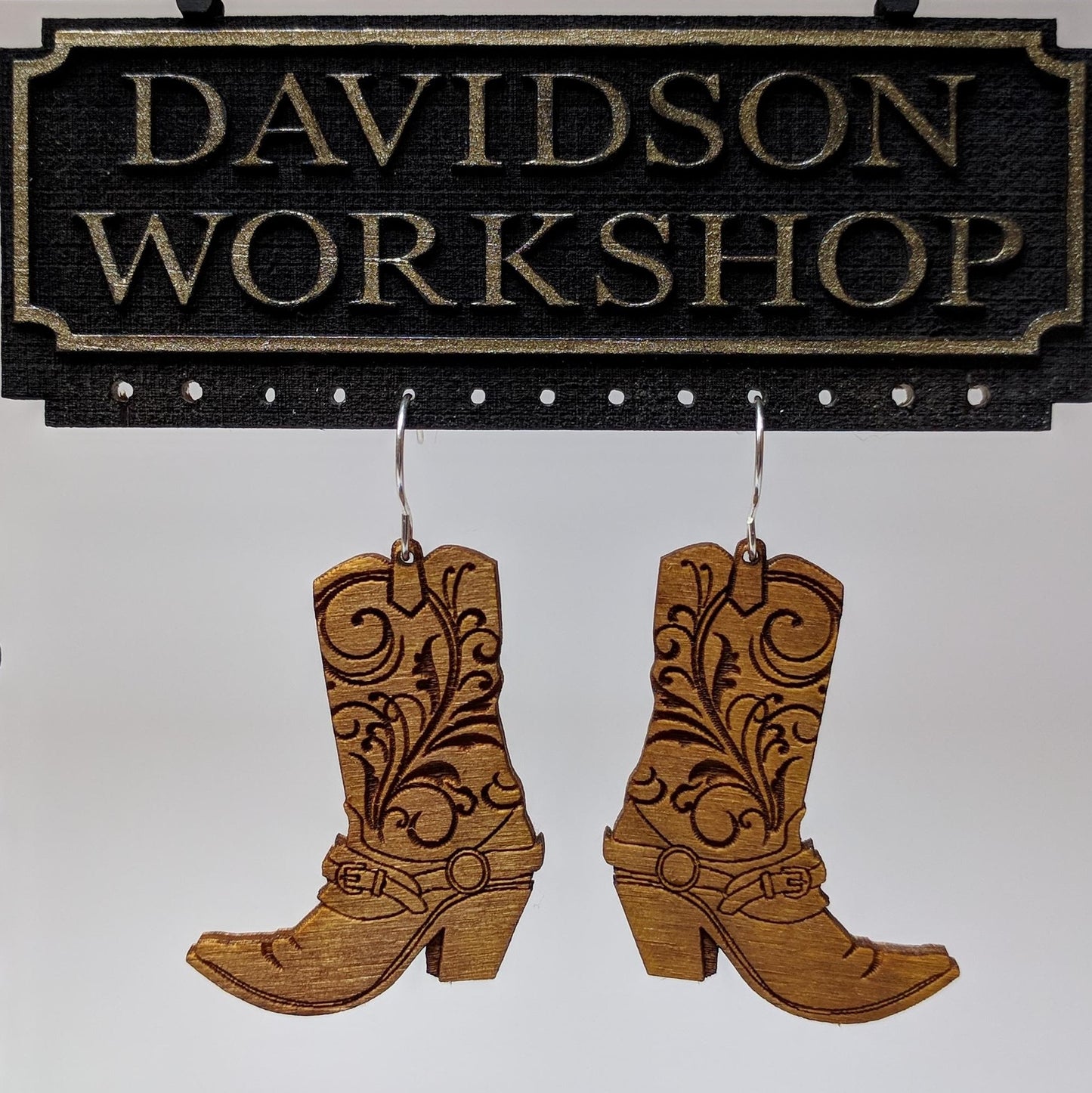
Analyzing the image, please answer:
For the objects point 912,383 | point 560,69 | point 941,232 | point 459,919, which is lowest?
point 459,919

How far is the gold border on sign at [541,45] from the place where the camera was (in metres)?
0.78

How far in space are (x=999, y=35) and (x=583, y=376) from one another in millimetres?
365

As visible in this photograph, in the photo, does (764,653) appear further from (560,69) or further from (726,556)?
(560,69)

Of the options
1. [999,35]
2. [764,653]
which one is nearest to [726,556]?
[764,653]

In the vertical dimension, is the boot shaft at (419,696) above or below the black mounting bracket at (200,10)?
below

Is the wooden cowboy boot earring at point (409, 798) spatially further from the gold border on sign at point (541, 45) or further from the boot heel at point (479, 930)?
the gold border on sign at point (541, 45)

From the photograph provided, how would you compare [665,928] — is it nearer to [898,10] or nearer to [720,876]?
[720,876]

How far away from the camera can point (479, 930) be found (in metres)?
0.75

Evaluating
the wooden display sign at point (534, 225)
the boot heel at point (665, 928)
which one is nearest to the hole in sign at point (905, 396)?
the wooden display sign at point (534, 225)

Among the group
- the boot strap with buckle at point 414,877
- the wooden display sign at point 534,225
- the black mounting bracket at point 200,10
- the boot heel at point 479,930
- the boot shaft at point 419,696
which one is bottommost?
the boot heel at point 479,930

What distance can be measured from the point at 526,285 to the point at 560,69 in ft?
0.49

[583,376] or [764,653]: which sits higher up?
[583,376]

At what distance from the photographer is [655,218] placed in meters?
0.79

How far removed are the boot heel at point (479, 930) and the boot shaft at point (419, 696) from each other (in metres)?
0.04
